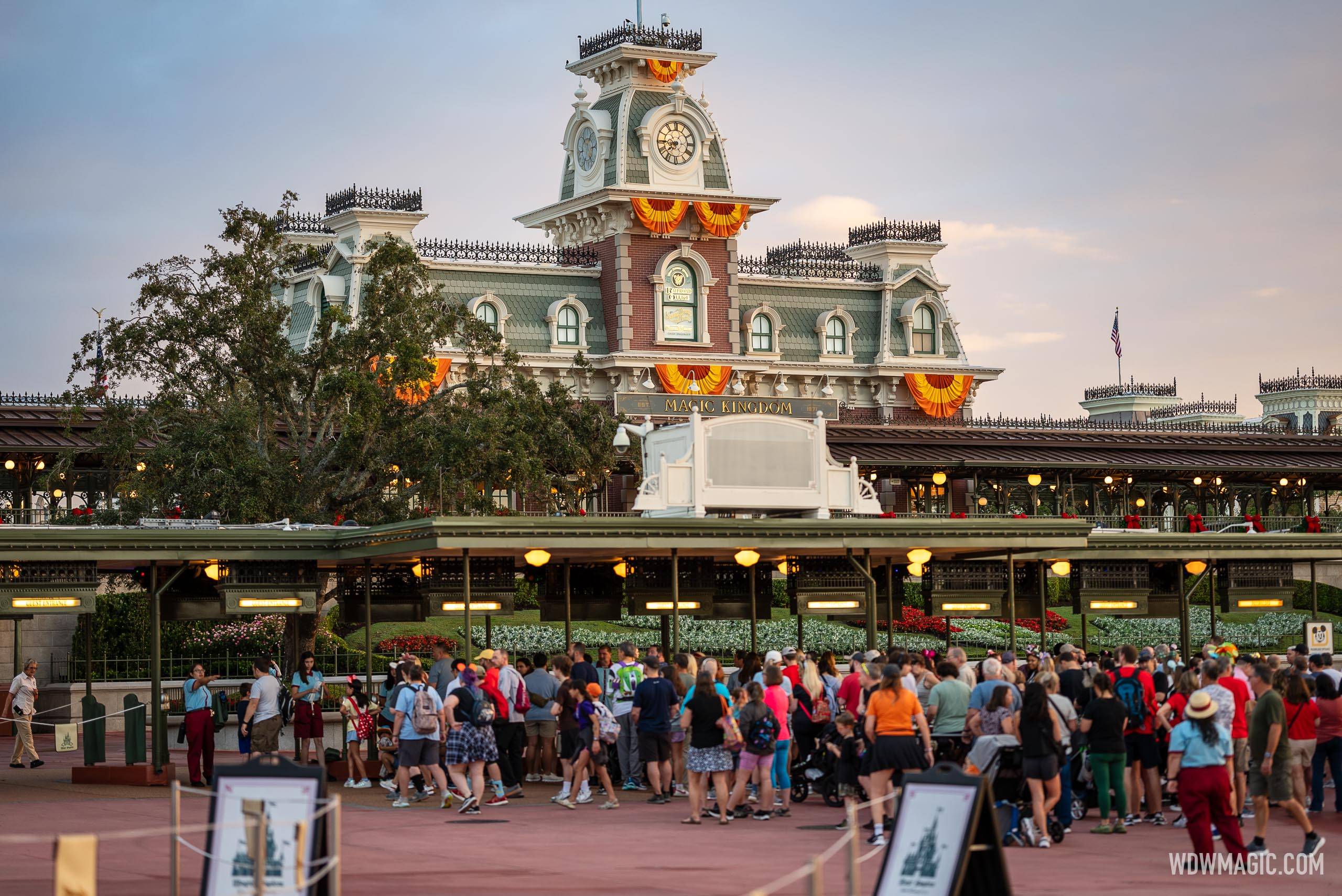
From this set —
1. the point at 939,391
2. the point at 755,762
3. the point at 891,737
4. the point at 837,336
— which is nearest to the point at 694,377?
the point at 837,336

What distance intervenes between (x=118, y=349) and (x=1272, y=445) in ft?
119

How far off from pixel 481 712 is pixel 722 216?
41088mm

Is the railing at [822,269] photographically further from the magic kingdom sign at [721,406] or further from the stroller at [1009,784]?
the stroller at [1009,784]

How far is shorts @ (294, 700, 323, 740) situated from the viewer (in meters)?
24.2

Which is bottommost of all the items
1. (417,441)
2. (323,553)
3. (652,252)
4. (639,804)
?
(639,804)

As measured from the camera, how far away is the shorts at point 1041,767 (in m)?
16.4

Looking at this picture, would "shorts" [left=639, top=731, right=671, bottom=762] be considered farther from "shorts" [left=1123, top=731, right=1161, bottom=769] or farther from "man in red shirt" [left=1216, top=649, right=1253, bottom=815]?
"man in red shirt" [left=1216, top=649, right=1253, bottom=815]

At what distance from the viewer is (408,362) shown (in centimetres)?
3506

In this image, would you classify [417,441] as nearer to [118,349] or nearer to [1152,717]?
[118,349]

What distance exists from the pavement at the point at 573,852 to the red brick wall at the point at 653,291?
37.0m

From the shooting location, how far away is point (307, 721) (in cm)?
2428

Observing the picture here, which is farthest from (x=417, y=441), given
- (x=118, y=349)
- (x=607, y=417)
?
(x=607, y=417)

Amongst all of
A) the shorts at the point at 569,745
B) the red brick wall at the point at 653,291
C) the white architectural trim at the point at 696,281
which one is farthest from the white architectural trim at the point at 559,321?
the shorts at the point at 569,745

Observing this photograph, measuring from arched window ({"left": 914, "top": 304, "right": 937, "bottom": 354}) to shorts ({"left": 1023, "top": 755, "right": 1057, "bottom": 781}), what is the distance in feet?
160
